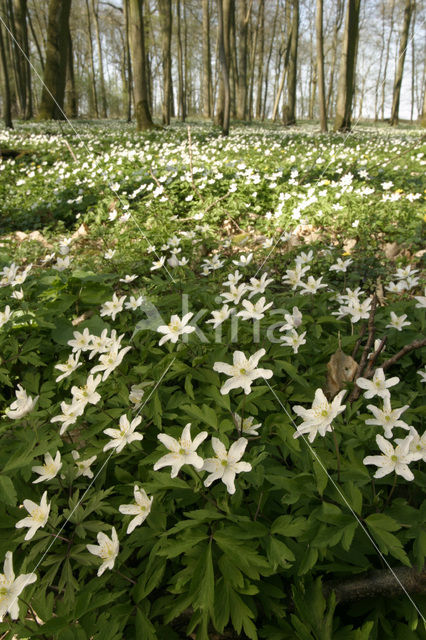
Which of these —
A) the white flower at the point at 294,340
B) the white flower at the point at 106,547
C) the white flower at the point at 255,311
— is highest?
the white flower at the point at 255,311

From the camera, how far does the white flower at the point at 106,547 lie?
121cm

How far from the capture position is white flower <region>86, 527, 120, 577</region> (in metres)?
1.21

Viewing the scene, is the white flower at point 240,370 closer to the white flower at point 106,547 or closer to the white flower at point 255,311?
the white flower at point 255,311

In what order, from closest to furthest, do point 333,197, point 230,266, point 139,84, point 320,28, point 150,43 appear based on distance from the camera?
point 230,266
point 333,197
point 139,84
point 320,28
point 150,43

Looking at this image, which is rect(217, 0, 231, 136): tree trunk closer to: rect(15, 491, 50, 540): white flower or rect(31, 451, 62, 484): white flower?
rect(31, 451, 62, 484): white flower

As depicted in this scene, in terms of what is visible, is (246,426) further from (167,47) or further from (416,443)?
(167,47)

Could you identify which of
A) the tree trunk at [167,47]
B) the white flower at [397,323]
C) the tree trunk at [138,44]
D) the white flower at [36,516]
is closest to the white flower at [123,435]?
the white flower at [36,516]

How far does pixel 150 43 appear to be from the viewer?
21062mm

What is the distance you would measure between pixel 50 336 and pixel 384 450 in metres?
1.80

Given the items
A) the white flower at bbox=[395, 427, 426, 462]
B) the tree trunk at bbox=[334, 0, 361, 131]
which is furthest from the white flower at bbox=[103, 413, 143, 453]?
the tree trunk at bbox=[334, 0, 361, 131]

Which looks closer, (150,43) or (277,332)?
(277,332)

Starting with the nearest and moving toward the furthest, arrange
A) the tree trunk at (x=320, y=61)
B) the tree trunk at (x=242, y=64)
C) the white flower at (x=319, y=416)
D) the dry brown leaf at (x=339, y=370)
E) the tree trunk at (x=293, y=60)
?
the white flower at (x=319, y=416) < the dry brown leaf at (x=339, y=370) < the tree trunk at (x=320, y=61) < the tree trunk at (x=293, y=60) < the tree trunk at (x=242, y=64)

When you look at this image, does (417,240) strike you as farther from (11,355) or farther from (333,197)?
(11,355)

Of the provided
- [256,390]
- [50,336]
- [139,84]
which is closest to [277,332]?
[256,390]
